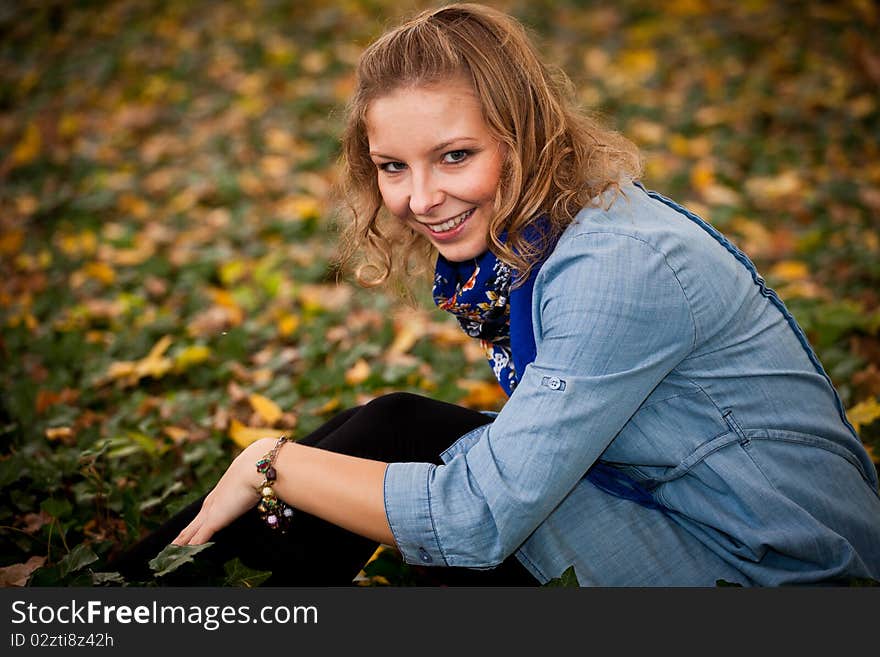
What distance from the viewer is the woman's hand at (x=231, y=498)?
65.2 inches

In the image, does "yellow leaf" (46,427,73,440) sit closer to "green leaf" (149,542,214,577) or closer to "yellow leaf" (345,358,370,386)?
"yellow leaf" (345,358,370,386)

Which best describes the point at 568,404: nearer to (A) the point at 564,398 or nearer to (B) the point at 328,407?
(A) the point at 564,398

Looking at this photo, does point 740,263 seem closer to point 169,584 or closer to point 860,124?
point 169,584

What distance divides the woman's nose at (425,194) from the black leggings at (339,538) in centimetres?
45

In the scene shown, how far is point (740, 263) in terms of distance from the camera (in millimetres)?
1677

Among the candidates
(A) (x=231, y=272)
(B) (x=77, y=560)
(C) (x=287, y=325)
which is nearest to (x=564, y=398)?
(B) (x=77, y=560)

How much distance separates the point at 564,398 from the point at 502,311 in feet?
1.41

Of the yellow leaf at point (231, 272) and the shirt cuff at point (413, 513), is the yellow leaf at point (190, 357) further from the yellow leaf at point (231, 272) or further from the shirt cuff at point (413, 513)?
the shirt cuff at point (413, 513)

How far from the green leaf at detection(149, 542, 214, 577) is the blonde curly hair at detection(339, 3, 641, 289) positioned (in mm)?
820

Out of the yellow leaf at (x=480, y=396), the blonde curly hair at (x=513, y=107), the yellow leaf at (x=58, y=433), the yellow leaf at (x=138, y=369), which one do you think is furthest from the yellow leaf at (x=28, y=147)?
the blonde curly hair at (x=513, y=107)

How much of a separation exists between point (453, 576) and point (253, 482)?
19.1 inches

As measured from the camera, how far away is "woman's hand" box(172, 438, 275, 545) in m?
1.66

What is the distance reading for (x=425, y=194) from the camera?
168 centimetres

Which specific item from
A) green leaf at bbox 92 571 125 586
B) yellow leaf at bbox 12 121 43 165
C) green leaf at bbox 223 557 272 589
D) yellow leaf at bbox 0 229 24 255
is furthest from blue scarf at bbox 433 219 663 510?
yellow leaf at bbox 12 121 43 165
